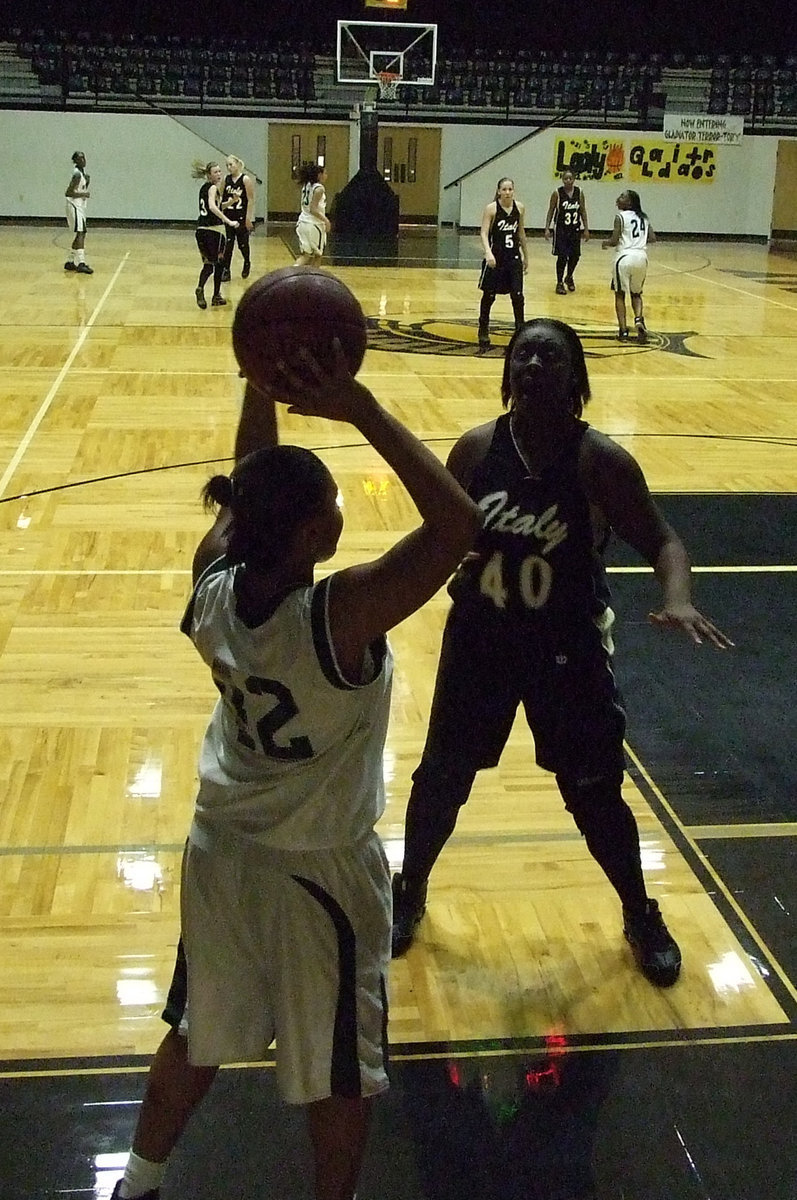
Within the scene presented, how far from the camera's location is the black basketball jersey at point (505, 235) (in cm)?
1166

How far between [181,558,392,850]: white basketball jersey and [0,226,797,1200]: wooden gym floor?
32.2 inches

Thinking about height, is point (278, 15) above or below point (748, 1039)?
above

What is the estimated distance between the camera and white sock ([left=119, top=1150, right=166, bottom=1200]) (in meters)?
2.09

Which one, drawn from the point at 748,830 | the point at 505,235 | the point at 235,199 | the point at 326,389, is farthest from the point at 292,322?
the point at 235,199

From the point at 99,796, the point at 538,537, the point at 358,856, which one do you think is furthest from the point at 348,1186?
the point at 99,796

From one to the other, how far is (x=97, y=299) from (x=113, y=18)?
16270 millimetres

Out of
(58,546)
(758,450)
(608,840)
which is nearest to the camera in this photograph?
(608,840)

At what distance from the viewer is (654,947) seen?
9.64ft

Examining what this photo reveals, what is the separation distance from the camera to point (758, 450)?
8102 millimetres

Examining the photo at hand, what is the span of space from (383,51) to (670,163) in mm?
7224

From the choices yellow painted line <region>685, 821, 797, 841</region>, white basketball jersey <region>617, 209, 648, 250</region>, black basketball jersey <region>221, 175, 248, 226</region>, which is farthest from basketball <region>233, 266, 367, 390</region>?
black basketball jersey <region>221, 175, 248, 226</region>

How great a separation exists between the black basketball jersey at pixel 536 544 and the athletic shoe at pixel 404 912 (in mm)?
757

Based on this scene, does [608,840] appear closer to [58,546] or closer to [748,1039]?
[748,1039]

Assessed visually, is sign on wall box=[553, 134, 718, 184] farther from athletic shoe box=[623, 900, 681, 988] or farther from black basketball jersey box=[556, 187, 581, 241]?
athletic shoe box=[623, 900, 681, 988]
